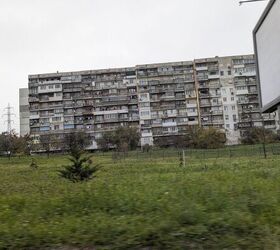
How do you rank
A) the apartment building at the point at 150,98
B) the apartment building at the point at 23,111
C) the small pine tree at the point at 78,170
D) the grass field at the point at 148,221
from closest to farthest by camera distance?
the grass field at the point at 148,221
the small pine tree at the point at 78,170
the apartment building at the point at 150,98
the apartment building at the point at 23,111

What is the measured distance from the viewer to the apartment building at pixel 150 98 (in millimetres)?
95688

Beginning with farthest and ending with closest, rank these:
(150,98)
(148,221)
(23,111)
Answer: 1. (23,111)
2. (150,98)
3. (148,221)

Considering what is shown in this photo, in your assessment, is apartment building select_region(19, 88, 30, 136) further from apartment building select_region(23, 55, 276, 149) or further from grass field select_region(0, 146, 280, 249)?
grass field select_region(0, 146, 280, 249)

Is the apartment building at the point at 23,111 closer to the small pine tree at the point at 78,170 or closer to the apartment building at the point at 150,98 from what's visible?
the apartment building at the point at 150,98

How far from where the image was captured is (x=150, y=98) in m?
96.6

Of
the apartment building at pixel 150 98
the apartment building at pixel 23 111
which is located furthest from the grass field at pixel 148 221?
the apartment building at pixel 23 111

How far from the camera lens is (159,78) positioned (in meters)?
97.8

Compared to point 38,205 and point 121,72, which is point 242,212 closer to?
point 38,205

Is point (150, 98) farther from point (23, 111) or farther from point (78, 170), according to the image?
point (78, 170)

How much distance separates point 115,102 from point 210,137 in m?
27.2

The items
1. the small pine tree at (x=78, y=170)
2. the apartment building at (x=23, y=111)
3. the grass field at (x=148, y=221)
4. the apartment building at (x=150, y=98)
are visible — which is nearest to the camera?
the grass field at (x=148, y=221)

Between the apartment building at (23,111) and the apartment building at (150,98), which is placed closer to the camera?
the apartment building at (150,98)


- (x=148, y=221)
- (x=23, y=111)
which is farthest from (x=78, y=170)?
(x=23, y=111)

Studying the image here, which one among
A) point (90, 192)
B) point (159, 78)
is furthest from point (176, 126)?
point (90, 192)
